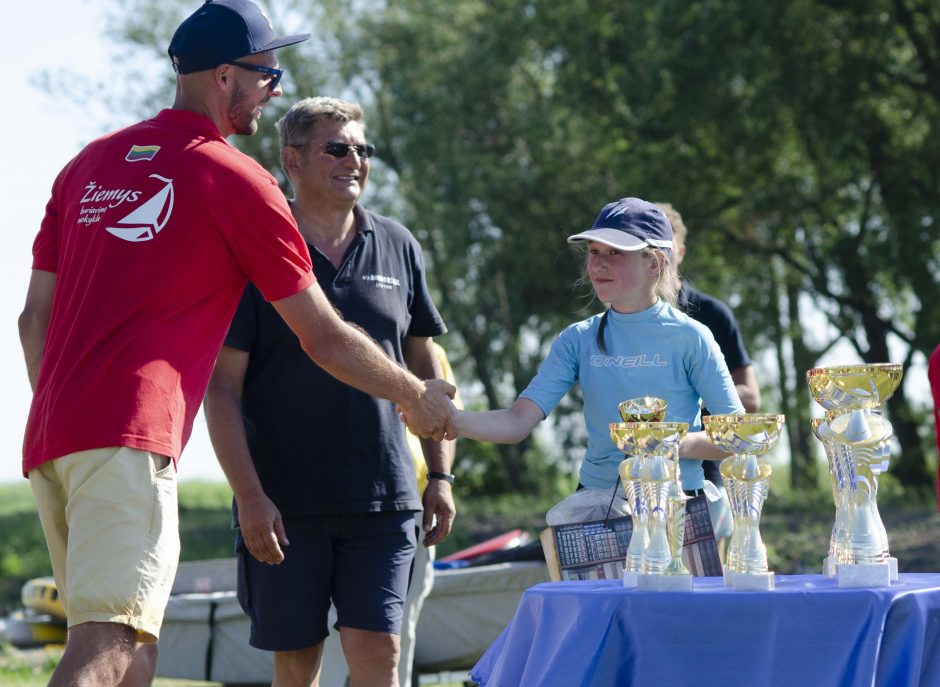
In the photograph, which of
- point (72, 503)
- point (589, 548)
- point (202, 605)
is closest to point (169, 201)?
point (72, 503)

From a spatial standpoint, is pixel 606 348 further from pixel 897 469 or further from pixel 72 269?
pixel 897 469

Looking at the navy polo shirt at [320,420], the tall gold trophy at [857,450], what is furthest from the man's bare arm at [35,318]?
the tall gold trophy at [857,450]

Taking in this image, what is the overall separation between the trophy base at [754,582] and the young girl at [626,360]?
955 mm

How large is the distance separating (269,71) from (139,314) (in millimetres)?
875

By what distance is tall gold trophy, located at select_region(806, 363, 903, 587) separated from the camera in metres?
2.84

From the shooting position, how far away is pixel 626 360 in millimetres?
3869

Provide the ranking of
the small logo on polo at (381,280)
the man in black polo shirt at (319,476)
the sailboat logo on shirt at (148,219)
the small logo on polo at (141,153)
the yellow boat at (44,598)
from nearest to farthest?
the sailboat logo on shirt at (148,219) < the small logo on polo at (141,153) < the man in black polo shirt at (319,476) < the small logo on polo at (381,280) < the yellow boat at (44,598)

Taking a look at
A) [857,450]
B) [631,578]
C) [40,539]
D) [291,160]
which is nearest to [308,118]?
[291,160]

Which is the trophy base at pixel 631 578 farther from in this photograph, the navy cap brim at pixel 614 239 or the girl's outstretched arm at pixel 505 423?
the navy cap brim at pixel 614 239

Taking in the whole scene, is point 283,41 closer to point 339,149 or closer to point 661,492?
point 339,149

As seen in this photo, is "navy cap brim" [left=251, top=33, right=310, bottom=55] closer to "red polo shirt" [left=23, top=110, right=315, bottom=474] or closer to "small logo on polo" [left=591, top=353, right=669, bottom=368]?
"red polo shirt" [left=23, top=110, right=315, bottom=474]

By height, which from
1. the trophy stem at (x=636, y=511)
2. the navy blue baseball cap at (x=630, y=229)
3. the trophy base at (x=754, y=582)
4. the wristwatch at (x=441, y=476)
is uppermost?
the navy blue baseball cap at (x=630, y=229)

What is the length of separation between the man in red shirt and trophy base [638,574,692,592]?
117cm

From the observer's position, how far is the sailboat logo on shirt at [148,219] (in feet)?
10.3
